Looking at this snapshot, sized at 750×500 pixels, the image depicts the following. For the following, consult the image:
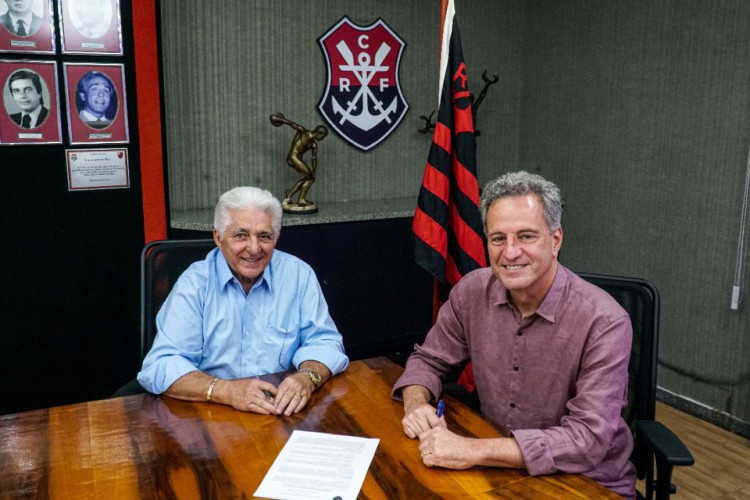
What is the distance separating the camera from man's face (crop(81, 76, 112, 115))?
2820 millimetres

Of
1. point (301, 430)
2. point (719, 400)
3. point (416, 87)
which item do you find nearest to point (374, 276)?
point (416, 87)

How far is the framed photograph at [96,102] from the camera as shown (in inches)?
110

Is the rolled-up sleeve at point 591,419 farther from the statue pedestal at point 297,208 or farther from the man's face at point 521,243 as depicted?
the statue pedestal at point 297,208

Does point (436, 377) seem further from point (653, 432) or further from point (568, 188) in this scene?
point (568, 188)

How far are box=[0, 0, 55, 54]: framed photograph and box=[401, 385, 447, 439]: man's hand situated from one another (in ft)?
7.36

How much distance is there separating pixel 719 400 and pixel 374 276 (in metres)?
1.82

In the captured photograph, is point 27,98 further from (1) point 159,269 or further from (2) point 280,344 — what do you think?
(2) point 280,344

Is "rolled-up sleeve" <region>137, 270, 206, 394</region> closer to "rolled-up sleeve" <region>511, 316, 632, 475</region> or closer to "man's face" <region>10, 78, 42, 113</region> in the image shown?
"rolled-up sleeve" <region>511, 316, 632, 475</region>

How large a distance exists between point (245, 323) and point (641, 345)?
1105 millimetres

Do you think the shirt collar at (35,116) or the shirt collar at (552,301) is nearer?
the shirt collar at (552,301)

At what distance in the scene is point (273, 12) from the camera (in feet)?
11.5

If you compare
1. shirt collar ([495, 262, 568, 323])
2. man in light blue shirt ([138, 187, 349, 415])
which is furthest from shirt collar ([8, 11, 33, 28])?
shirt collar ([495, 262, 568, 323])

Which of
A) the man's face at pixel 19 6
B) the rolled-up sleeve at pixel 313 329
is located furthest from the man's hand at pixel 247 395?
the man's face at pixel 19 6

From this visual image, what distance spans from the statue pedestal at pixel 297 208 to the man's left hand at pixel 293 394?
1.83 meters
